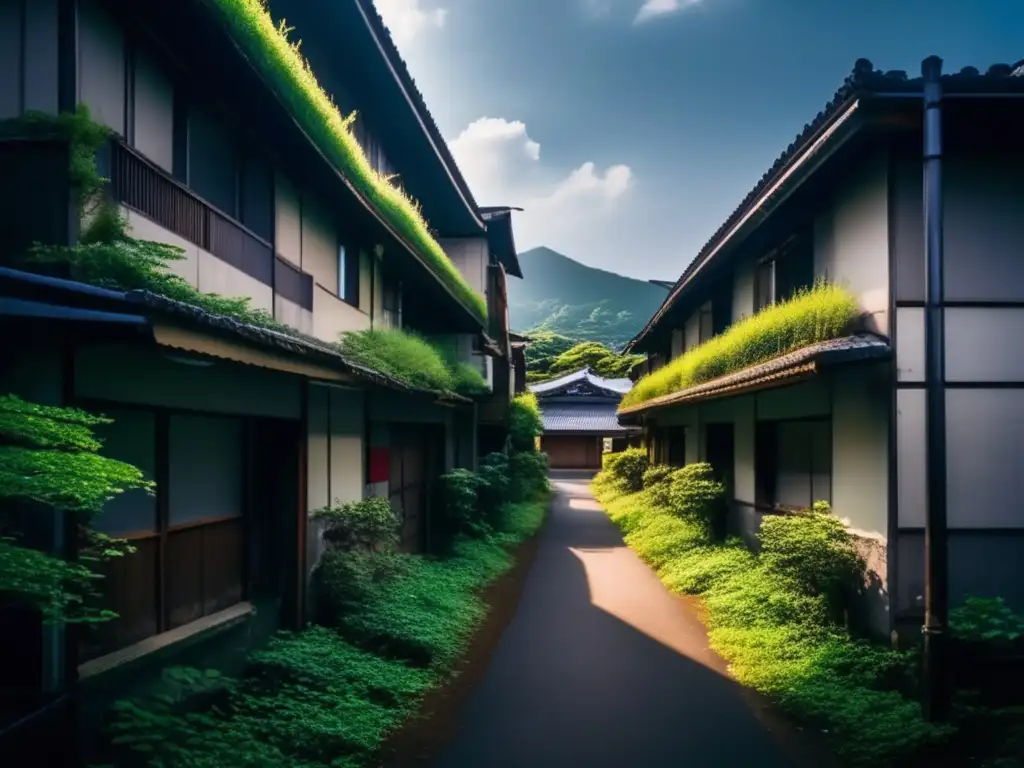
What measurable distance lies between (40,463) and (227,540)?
455 centimetres

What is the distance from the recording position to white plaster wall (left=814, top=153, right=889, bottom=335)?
7.85 meters

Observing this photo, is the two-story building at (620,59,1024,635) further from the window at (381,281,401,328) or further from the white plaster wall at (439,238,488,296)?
the white plaster wall at (439,238,488,296)

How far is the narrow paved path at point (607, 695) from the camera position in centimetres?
602

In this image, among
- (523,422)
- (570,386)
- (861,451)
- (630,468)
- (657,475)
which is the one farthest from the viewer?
(570,386)

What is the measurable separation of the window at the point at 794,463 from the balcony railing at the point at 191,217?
25.6ft

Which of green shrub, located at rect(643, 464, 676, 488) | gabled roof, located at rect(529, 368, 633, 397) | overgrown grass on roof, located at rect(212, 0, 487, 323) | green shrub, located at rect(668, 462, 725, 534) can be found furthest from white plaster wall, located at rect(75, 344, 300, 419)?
gabled roof, located at rect(529, 368, 633, 397)

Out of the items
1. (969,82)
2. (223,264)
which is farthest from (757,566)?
(223,264)

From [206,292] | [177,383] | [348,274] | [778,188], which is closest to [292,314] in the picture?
[206,292]

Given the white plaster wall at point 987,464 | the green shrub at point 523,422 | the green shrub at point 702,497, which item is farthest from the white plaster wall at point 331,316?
the green shrub at point 523,422

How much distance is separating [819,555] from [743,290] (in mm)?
6969

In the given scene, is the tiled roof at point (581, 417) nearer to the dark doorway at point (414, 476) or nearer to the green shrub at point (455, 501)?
the dark doorway at point (414, 476)

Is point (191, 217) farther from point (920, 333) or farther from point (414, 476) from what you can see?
point (414, 476)

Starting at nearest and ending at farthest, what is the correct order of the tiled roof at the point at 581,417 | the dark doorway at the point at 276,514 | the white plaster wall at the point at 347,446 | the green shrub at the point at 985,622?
the green shrub at the point at 985,622, the dark doorway at the point at 276,514, the white plaster wall at the point at 347,446, the tiled roof at the point at 581,417

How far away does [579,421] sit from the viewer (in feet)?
147
